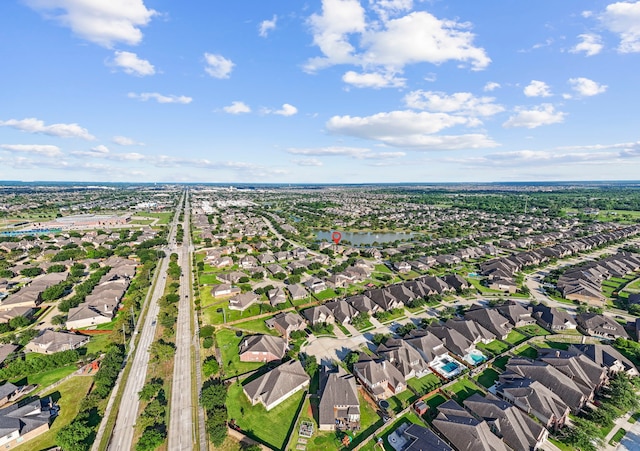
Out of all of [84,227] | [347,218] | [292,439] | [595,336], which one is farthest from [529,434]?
[84,227]

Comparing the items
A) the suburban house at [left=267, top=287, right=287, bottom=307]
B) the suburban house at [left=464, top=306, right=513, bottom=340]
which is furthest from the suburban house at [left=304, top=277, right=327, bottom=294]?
the suburban house at [left=464, top=306, right=513, bottom=340]

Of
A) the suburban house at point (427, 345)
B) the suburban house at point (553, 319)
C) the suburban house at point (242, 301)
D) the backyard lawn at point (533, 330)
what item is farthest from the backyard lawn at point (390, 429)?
the suburban house at point (553, 319)

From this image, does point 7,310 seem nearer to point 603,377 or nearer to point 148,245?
point 148,245

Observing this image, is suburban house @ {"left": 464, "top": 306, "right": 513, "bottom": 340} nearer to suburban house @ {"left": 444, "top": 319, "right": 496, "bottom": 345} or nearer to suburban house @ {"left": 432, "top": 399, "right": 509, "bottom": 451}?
suburban house @ {"left": 444, "top": 319, "right": 496, "bottom": 345}

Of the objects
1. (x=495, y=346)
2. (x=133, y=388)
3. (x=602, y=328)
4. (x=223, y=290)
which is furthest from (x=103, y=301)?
(x=602, y=328)

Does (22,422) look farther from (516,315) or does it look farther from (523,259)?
(523,259)

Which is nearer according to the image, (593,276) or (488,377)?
(488,377)
